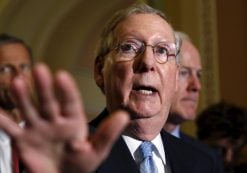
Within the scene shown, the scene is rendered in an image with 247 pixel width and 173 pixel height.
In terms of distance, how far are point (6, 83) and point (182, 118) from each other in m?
0.67

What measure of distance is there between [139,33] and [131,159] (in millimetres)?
296

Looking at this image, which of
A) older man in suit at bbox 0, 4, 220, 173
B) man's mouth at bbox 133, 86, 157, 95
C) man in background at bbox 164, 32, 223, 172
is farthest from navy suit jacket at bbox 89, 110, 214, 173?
man in background at bbox 164, 32, 223, 172

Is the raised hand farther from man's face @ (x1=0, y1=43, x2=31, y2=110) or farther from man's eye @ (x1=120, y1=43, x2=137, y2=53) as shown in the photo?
man's face @ (x1=0, y1=43, x2=31, y2=110)

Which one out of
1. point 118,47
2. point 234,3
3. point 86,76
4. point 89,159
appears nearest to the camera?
point 89,159

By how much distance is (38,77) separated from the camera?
34.7 inches

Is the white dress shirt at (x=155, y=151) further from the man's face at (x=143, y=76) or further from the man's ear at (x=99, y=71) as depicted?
the man's ear at (x=99, y=71)

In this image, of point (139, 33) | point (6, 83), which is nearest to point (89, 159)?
point (139, 33)

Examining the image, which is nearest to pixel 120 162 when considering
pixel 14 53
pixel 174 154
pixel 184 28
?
pixel 174 154


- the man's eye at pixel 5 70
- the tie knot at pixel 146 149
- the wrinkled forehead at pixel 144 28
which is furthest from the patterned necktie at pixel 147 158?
the man's eye at pixel 5 70

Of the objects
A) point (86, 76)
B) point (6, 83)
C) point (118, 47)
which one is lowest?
point (86, 76)

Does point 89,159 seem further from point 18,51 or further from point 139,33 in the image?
point 18,51

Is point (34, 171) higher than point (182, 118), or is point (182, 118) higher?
point (34, 171)

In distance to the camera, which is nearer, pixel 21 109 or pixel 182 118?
pixel 21 109

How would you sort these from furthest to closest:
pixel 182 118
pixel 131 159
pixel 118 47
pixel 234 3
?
pixel 234 3 < pixel 182 118 < pixel 118 47 < pixel 131 159
